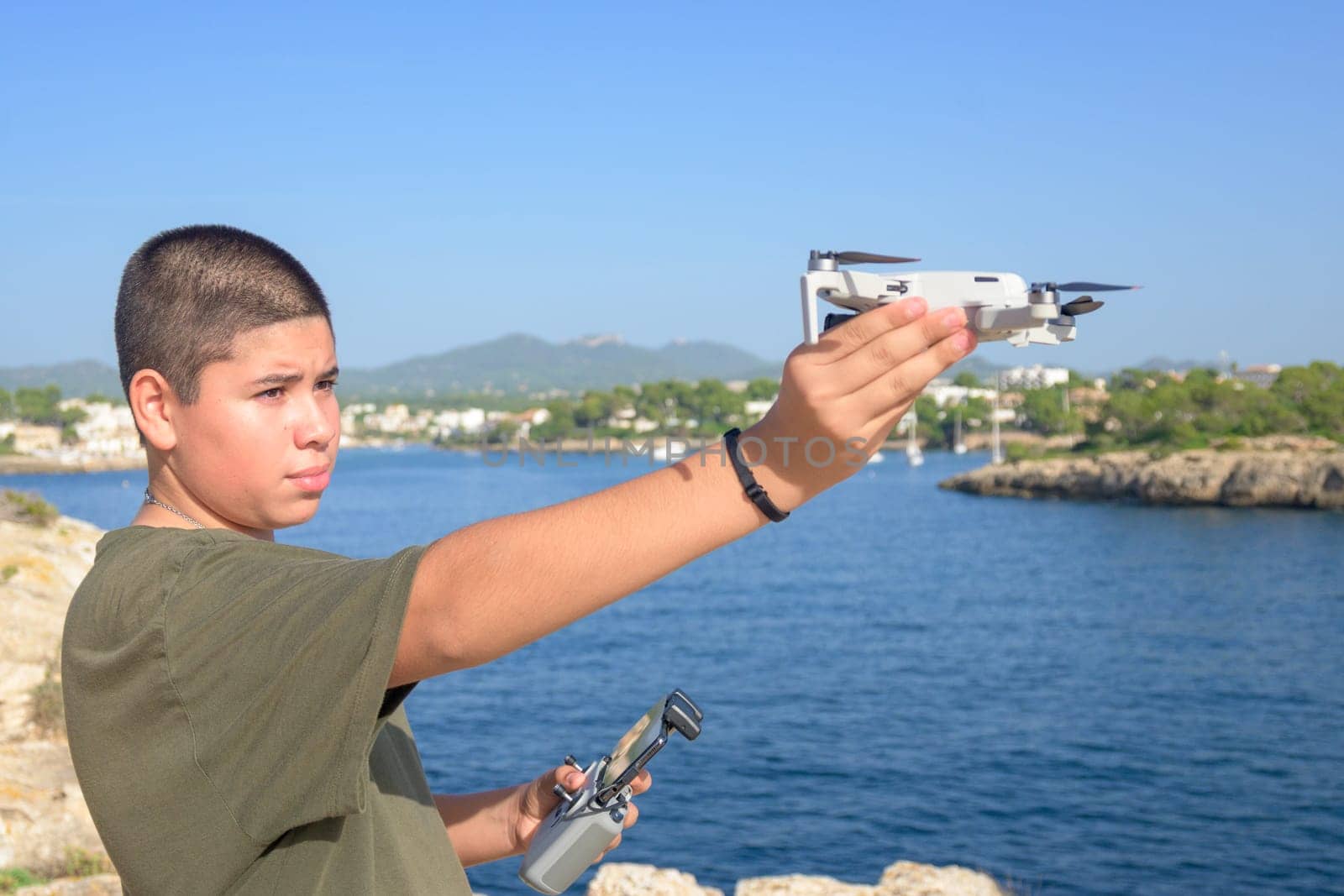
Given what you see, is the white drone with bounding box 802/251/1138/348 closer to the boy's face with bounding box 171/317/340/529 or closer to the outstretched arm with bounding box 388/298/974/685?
the outstretched arm with bounding box 388/298/974/685

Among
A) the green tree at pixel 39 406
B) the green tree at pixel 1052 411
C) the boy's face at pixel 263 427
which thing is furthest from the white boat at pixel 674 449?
the green tree at pixel 39 406

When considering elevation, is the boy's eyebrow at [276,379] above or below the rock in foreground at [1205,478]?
above

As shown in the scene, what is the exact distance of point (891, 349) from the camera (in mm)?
1267

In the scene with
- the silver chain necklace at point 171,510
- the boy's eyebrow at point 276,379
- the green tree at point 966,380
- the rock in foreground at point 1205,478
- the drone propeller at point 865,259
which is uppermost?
the green tree at point 966,380

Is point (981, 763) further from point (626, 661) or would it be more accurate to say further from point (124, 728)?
point (124, 728)

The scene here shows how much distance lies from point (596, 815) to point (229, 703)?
1008 mm

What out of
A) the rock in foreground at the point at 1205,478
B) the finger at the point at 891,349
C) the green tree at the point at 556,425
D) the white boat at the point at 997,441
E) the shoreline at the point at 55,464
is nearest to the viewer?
the finger at the point at 891,349

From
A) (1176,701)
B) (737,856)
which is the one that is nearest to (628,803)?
(737,856)

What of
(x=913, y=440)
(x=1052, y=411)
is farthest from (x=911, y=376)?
(x=913, y=440)

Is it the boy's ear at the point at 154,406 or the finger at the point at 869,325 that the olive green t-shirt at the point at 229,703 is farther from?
the finger at the point at 869,325

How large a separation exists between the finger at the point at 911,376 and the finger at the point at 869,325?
1.7 inches

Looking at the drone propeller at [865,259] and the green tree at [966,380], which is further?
the green tree at [966,380]

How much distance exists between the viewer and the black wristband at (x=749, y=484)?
136 cm

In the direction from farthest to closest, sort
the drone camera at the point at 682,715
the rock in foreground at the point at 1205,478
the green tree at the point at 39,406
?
the green tree at the point at 39,406
the rock in foreground at the point at 1205,478
the drone camera at the point at 682,715
